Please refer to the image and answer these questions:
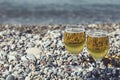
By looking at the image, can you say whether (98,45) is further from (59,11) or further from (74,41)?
(59,11)

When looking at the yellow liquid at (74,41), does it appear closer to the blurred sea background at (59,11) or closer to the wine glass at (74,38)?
the wine glass at (74,38)

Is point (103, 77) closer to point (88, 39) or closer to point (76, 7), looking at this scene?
point (88, 39)

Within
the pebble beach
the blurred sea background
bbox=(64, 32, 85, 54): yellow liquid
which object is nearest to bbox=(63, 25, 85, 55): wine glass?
bbox=(64, 32, 85, 54): yellow liquid

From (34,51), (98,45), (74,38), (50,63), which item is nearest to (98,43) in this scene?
(98,45)

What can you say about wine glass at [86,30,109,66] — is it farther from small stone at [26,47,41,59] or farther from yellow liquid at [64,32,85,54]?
small stone at [26,47,41,59]

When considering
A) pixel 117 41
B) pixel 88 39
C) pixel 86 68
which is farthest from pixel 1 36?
pixel 88 39

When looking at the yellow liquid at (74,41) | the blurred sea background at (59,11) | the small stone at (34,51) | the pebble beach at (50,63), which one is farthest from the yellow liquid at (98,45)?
the blurred sea background at (59,11)
